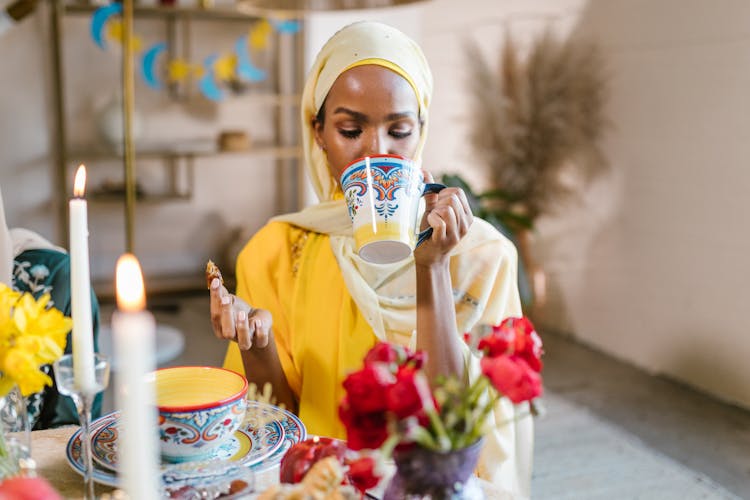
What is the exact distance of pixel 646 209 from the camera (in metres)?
3.25

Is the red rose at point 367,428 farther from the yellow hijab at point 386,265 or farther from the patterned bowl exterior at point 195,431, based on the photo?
the yellow hijab at point 386,265

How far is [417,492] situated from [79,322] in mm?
337

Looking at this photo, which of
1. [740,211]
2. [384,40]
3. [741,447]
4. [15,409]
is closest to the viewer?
[15,409]

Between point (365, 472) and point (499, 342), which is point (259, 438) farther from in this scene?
point (499, 342)

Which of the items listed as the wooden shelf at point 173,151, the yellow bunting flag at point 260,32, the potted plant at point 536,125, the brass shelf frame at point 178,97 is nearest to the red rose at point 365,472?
the potted plant at point 536,125

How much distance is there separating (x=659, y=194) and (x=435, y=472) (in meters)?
Answer: 2.82

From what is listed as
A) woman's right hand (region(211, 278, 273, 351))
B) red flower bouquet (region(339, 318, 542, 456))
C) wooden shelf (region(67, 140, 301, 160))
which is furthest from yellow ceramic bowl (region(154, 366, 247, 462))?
wooden shelf (region(67, 140, 301, 160))

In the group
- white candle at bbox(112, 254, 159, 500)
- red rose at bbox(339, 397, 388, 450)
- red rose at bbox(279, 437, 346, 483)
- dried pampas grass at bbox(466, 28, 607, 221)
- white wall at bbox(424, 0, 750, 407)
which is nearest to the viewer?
white candle at bbox(112, 254, 159, 500)

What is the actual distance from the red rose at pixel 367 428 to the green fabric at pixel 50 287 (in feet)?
2.44

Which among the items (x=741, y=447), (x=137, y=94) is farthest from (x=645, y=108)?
(x=137, y=94)

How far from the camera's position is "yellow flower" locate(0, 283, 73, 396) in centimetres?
70

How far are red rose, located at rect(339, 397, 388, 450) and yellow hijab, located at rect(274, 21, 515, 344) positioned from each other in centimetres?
59

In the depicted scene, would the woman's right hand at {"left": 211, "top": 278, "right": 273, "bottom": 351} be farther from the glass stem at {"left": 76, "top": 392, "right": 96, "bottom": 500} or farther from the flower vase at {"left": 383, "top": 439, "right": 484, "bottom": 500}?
the flower vase at {"left": 383, "top": 439, "right": 484, "bottom": 500}

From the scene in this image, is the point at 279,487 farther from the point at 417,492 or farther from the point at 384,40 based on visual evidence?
the point at 384,40
